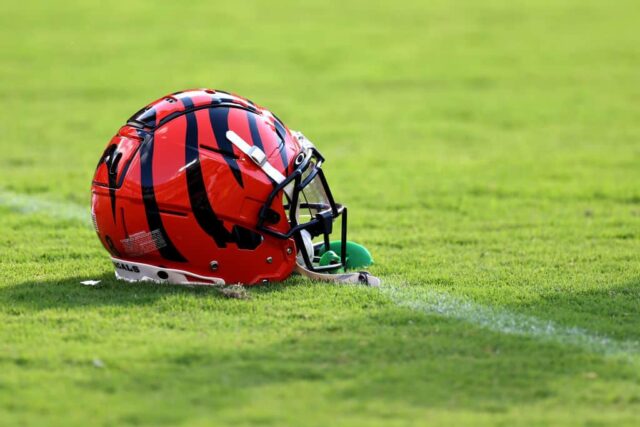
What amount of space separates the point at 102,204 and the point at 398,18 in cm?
2135

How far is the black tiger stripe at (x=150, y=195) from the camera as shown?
6.52m

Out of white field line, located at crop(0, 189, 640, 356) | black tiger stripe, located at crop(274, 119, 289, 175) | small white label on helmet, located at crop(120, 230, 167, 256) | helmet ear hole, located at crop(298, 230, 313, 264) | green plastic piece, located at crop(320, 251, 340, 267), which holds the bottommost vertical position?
white field line, located at crop(0, 189, 640, 356)

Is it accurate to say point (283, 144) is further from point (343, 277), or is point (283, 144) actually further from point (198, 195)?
point (343, 277)

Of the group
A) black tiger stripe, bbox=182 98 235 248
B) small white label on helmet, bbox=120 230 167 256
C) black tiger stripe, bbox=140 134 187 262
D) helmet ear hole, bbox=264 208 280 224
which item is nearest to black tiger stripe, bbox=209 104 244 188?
black tiger stripe, bbox=182 98 235 248

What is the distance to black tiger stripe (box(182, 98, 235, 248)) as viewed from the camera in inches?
256

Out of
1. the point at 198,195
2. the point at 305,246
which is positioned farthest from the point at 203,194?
the point at 305,246

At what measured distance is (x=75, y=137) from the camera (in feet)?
48.2

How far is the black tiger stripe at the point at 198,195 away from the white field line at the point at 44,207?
3312 millimetres

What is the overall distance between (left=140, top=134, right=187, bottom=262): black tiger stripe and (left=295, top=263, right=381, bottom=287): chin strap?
915 millimetres

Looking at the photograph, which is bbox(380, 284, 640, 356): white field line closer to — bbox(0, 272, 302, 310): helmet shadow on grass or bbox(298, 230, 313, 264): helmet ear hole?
bbox(298, 230, 313, 264): helmet ear hole

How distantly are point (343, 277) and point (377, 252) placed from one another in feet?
4.82

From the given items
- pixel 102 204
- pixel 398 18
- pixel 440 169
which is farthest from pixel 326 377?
pixel 398 18

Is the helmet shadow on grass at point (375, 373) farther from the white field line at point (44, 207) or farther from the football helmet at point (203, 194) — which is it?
the white field line at point (44, 207)

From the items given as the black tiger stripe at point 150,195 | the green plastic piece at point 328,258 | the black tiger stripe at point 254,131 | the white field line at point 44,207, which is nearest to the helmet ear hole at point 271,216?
the black tiger stripe at point 254,131
